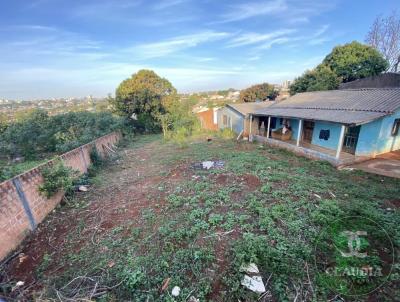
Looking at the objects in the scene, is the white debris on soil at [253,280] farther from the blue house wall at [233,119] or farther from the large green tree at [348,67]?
the large green tree at [348,67]

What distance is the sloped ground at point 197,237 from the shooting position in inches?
105

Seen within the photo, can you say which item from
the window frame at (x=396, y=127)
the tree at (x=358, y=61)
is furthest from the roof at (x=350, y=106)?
the tree at (x=358, y=61)

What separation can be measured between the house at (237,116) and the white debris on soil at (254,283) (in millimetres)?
12214

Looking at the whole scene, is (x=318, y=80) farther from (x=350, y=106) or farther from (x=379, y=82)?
(x=350, y=106)

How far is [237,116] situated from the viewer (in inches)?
601

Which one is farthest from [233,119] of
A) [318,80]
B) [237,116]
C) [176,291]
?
[176,291]

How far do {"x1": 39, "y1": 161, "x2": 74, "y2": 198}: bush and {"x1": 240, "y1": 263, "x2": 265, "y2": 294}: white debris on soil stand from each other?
4.77m

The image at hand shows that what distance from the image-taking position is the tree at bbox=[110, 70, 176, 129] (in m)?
17.4

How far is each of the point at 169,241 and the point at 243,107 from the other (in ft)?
44.3

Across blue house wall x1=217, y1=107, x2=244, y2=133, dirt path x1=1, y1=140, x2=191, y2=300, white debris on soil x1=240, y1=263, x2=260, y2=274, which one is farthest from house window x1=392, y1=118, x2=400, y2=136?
white debris on soil x1=240, y1=263, x2=260, y2=274

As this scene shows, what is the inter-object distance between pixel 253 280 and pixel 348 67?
2216cm

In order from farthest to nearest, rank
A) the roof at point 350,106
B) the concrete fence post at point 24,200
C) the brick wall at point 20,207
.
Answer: the roof at point 350,106
the concrete fence post at point 24,200
the brick wall at point 20,207

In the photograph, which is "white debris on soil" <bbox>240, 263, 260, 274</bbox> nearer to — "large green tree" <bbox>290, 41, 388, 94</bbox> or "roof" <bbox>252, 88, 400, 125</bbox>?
"roof" <bbox>252, 88, 400, 125</bbox>

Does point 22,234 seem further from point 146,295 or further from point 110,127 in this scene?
point 110,127
